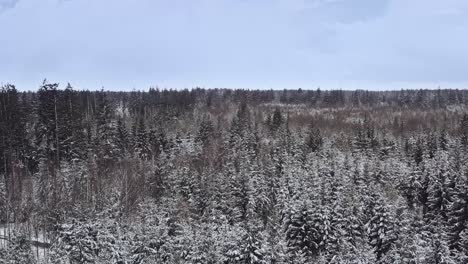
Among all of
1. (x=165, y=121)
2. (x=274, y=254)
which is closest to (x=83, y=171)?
(x=274, y=254)

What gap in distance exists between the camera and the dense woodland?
34.6 metres

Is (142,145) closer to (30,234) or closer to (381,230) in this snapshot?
(30,234)

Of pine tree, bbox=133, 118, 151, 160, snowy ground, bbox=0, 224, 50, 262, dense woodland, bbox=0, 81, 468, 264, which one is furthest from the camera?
pine tree, bbox=133, 118, 151, 160

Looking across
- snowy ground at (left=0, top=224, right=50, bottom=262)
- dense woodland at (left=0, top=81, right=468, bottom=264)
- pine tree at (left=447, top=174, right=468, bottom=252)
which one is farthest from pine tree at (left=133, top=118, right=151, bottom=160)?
pine tree at (left=447, top=174, right=468, bottom=252)

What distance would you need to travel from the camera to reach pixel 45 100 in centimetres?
6931

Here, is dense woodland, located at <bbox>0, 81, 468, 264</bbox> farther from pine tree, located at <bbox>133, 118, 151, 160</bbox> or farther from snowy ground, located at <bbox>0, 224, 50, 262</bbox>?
snowy ground, located at <bbox>0, 224, 50, 262</bbox>

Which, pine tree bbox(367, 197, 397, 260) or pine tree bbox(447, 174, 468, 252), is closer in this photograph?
pine tree bbox(367, 197, 397, 260)

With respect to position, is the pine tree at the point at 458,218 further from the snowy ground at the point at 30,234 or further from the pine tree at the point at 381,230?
the snowy ground at the point at 30,234

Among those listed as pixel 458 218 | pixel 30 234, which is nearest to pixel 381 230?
pixel 458 218

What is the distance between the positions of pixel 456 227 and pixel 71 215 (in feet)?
133

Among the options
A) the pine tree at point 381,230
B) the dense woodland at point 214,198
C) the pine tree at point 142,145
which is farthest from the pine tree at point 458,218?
the pine tree at point 142,145

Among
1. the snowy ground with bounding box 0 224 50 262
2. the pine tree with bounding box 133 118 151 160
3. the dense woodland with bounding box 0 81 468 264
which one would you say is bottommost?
the snowy ground with bounding box 0 224 50 262

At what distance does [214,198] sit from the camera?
59.3 meters

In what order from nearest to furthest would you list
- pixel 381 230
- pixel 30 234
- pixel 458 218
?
pixel 381 230 < pixel 30 234 < pixel 458 218
